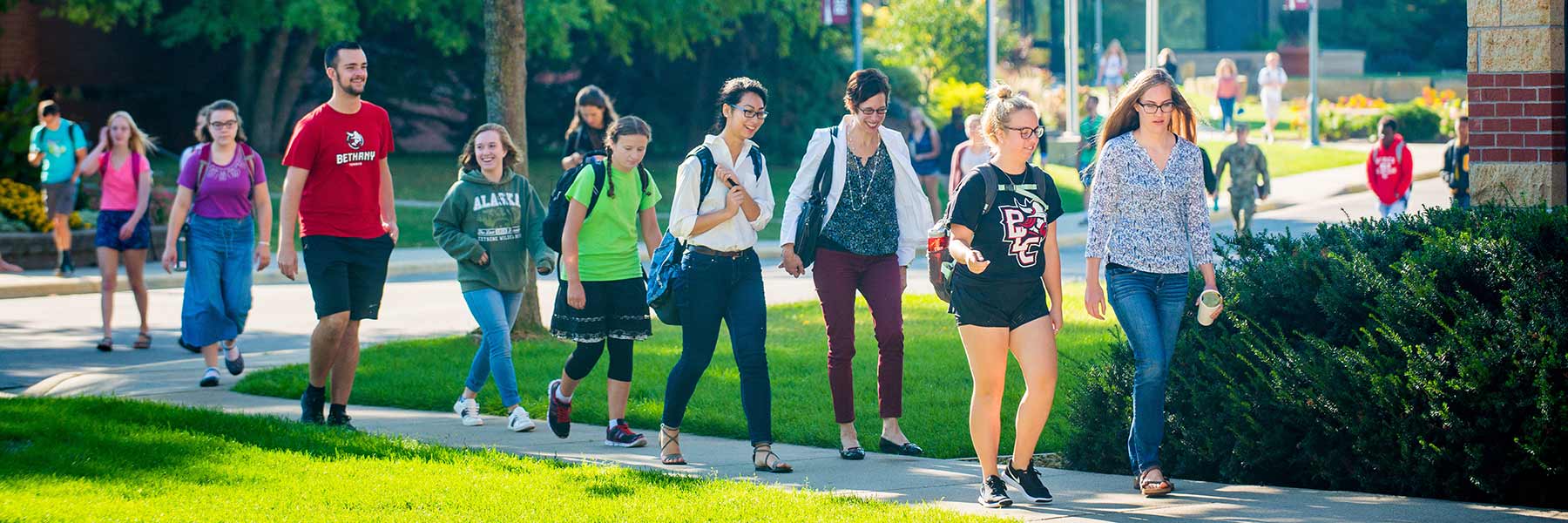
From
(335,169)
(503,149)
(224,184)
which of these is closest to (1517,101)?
(503,149)

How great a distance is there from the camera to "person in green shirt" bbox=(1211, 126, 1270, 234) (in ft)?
60.1

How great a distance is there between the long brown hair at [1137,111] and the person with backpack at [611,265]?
7.02ft

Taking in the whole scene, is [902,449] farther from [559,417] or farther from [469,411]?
[469,411]

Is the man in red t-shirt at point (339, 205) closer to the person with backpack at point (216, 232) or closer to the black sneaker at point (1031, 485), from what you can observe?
the person with backpack at point (216, 232)

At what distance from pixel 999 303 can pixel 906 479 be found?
1.03 metres

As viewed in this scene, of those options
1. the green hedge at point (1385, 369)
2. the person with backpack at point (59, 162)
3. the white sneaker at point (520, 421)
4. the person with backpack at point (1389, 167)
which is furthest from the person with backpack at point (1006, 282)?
the person with backpack at point (59, 162)

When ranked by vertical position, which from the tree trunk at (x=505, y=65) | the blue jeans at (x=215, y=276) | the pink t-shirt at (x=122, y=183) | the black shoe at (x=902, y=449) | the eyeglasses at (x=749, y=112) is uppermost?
the tree trunk at (x=505, y=65)

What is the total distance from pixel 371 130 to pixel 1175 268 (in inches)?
144

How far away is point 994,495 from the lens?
5.99 metres

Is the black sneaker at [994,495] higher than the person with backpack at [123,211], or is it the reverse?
the person with backpack at [123,211]

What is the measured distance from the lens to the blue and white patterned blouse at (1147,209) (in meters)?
6.16

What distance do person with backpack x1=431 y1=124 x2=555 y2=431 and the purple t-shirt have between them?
2.06m

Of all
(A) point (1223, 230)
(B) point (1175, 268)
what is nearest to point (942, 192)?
(A) point (1223, 230)

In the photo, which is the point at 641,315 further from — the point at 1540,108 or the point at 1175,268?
the point at 1540,108
